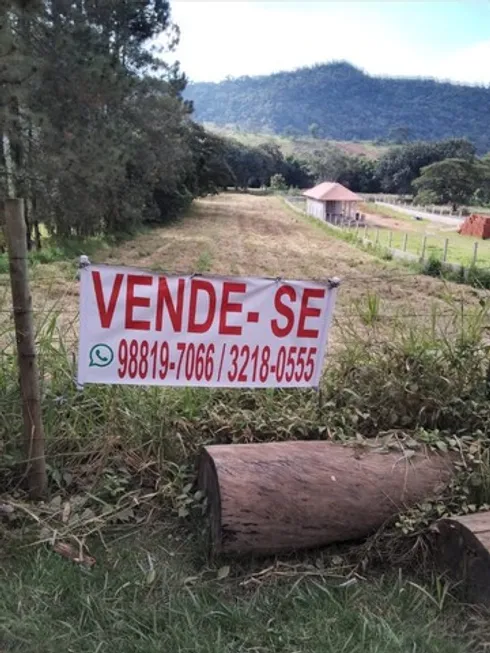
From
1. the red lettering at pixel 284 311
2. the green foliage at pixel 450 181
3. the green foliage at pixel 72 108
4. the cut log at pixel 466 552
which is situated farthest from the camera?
the green foliage at pixel 450 181

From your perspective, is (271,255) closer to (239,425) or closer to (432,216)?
(239,425)

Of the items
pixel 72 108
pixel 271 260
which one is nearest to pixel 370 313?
pixel 72 108

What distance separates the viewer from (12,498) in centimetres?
224

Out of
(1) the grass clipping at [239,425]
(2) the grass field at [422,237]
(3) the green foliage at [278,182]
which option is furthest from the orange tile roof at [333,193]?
(1) the grass clipping at [239,425]

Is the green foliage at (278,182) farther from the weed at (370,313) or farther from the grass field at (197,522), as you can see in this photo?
the weed at (370,313)

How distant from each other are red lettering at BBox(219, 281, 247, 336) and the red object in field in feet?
91.4

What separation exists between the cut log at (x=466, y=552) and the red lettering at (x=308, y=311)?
2.94 feet

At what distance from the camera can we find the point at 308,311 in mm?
2527

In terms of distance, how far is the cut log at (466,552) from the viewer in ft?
6.11

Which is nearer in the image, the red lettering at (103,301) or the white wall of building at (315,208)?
the red lettering at (103,301)

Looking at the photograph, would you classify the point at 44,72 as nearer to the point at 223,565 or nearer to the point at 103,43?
the point at 103,43

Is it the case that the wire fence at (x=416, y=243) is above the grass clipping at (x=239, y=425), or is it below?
below

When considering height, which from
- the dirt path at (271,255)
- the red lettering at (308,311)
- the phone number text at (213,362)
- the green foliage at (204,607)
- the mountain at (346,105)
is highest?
the mountain at (346,105)

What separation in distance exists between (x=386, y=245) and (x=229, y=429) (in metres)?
18.5
